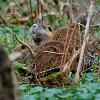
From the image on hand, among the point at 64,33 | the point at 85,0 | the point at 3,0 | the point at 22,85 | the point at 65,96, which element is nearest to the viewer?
the point at 65,96

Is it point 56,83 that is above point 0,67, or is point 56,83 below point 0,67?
below

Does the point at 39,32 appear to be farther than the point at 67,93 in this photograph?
Yes

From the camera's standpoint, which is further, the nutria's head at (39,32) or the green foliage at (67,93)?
the nutria's head at (39,32)

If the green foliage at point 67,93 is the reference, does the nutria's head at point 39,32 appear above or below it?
above

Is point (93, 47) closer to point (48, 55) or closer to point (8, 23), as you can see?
point (48, 55)

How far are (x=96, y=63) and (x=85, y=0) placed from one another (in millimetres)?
821

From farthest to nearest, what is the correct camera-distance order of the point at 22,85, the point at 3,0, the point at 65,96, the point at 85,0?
the point at 3,0, the point at 85,0, the point at 22,85, the point at 65,96

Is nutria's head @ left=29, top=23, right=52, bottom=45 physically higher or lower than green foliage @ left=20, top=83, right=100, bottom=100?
higher

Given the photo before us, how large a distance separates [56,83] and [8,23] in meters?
5.36

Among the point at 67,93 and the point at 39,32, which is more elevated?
the point at 39,32

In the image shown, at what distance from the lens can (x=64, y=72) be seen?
18.1 feet

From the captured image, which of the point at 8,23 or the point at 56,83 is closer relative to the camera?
the point at 56,83

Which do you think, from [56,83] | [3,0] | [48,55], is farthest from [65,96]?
[3,0]

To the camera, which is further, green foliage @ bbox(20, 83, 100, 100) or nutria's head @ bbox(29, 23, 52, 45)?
nutria's head @ bbox(29, 23, 52, 45)
